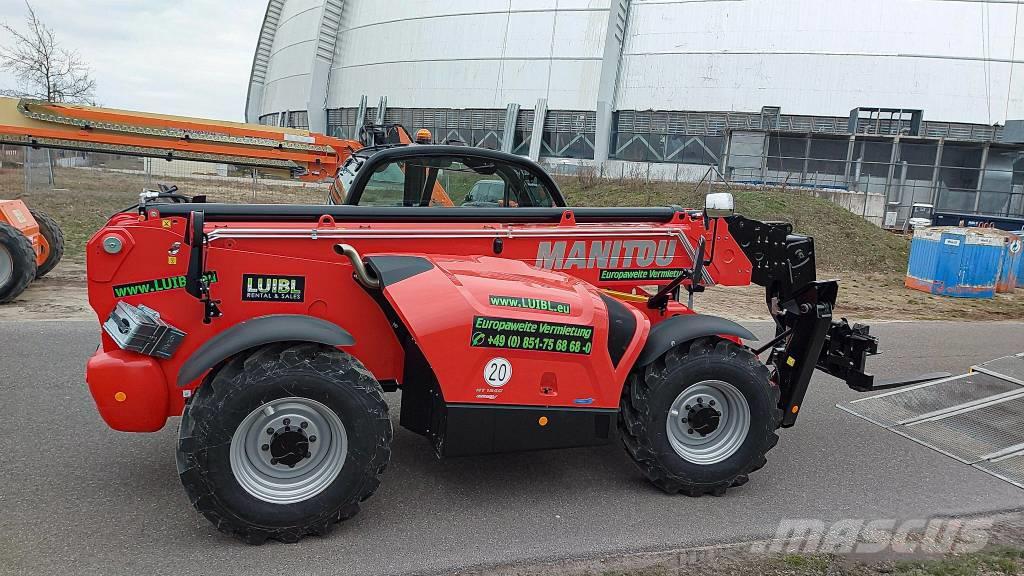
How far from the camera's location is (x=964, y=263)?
43.0 ft

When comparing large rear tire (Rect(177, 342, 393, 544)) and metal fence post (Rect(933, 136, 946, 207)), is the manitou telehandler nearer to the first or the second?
large rear tire (Rect(177, 342, 393, 544))

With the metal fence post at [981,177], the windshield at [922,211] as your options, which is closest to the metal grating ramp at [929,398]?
the windshield at [922,211]

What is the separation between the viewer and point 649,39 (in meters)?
30.5

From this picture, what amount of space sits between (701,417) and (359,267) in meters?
2.12

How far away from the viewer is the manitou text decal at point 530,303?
3.67m

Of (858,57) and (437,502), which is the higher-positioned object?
(858,57)

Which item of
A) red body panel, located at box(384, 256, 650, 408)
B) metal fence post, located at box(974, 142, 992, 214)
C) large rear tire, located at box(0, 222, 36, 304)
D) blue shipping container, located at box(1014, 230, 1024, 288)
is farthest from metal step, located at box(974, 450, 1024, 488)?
metal fence post, located at box(974, 142, 992, 214)

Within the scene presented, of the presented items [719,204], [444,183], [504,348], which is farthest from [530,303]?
[444,183]

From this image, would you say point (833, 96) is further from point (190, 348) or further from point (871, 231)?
point (190, 348)

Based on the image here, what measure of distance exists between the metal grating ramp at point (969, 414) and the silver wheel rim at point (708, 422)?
188 centimetres

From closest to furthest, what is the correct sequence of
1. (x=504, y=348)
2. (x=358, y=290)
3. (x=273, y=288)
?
(x=504, y=348)
(x=273, y=288)
(x=358, y=290)

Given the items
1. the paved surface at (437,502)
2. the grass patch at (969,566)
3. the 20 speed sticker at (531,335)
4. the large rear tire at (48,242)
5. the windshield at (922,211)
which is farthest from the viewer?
the windshield at (922,211)

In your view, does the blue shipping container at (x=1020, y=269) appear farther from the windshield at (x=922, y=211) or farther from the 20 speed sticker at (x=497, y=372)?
the 20 speed sticker at (x=497, y=372)

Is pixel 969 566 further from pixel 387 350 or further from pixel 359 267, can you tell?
pixel 359 267
